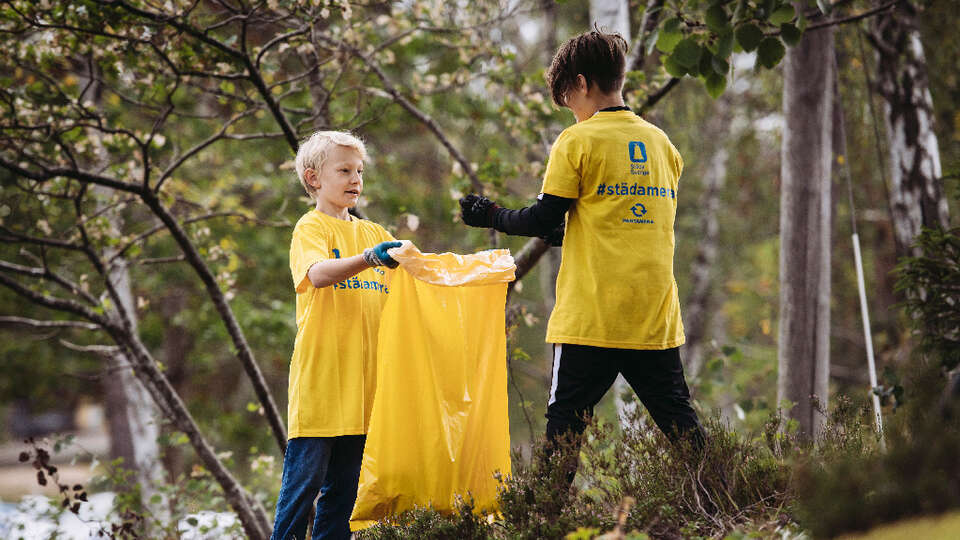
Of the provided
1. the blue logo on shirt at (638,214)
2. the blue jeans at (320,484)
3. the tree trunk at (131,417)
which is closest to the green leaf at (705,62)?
the blue logo on shirt at (638,214)

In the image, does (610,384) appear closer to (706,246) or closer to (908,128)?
(908,128)

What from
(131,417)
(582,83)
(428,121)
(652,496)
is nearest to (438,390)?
(652,496)

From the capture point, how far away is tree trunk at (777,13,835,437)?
502 cm

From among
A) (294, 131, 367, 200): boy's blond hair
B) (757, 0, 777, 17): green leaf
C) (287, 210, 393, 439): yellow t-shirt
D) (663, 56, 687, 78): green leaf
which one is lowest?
(287, 210, 393, 439): yellow t-shirt

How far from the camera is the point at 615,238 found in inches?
114

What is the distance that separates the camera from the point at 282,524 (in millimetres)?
2998

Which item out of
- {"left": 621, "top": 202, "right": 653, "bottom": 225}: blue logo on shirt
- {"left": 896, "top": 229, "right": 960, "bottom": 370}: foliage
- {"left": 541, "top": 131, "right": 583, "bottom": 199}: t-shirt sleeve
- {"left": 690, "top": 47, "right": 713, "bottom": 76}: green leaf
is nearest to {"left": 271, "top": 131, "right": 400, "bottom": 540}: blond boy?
{"left": 541, "top": 131, "right": 583, "bottom": 199}: t-shirt sleeve

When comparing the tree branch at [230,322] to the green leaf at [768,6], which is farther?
the tree branch at [230,322]

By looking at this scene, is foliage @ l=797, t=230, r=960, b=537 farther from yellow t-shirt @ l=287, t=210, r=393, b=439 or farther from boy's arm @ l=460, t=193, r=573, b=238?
yellow t-shirt @ l=287, t=210, r=393, b=439

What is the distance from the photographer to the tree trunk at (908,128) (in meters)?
5.88

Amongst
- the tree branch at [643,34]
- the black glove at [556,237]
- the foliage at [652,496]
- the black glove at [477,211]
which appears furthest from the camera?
the tree branch at [643,34]

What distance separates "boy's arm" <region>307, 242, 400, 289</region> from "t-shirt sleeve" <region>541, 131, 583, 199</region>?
657 millimetres

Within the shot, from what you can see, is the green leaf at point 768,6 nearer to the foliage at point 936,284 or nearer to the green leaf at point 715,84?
the green leaf at point 715,84

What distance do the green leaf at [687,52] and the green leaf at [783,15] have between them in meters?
0.32
